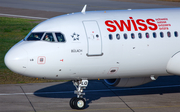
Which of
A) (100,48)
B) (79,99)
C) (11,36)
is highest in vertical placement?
(100,48)

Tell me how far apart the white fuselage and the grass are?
7686 mm

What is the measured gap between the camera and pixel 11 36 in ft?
117

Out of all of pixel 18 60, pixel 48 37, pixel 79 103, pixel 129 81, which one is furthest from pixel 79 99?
pixel 18 60

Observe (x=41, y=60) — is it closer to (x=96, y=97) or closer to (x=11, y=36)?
(x=96, y=97)

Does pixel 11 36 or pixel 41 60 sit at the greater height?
pixel 41 60

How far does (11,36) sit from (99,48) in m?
21.6

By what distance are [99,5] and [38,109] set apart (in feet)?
127

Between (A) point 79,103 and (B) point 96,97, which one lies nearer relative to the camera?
(A) point 79,103

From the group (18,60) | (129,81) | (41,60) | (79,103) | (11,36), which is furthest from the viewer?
(11,36)

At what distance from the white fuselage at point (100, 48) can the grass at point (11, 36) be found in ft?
25.2

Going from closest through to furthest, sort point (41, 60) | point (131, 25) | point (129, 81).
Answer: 1. point (41, 60)
2. point (131, 25)
3. point (129, 81)

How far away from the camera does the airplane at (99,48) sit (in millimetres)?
15516

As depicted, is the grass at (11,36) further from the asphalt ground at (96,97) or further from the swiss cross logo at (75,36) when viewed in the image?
the swiss cross logo at (75,36)

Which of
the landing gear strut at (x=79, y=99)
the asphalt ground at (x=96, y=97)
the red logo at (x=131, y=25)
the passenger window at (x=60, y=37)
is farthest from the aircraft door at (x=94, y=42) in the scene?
the asphalt ground at (x=96, y=97)
